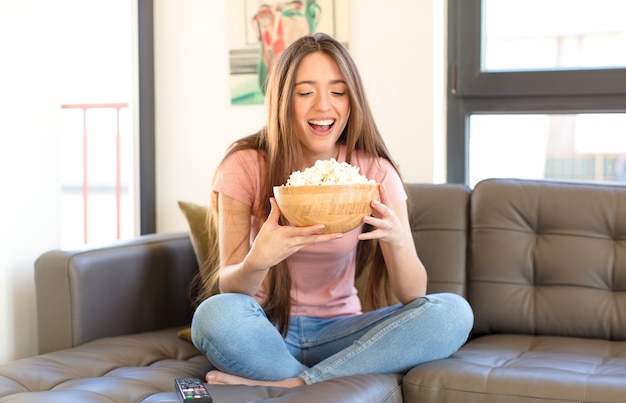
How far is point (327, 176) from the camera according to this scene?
190 centimetres

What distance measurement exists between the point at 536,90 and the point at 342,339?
1.38m

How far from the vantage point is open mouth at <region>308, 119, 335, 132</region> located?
7.25ft

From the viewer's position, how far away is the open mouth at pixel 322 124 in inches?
87.0

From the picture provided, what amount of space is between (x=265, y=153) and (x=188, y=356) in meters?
0.62

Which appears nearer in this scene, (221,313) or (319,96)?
(221,313)

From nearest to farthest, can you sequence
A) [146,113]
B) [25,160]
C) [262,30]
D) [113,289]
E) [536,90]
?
[113,289] → [25,160] → [536,90] → [262,30] → [146,113]

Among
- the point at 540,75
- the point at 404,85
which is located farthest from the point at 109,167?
the point at 540,75

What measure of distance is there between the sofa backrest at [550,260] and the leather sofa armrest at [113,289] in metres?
0.94

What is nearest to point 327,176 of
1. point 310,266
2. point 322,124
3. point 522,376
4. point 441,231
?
point 322,124

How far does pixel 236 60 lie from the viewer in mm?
3404

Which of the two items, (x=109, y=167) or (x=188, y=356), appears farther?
(x=109, y=167)

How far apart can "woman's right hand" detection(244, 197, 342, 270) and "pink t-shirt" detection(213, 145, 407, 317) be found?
281 mm

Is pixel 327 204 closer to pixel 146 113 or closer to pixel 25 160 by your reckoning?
pixel 25 160

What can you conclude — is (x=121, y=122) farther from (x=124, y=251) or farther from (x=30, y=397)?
(x=30, y=397)
